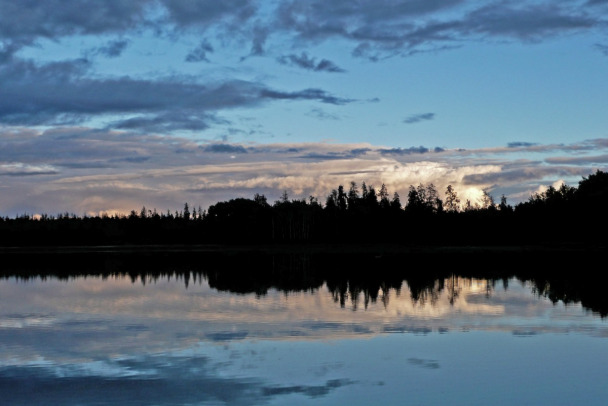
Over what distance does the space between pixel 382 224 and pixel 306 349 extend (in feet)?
476

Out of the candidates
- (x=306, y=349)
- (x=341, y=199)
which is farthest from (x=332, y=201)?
(x=306, y=349)

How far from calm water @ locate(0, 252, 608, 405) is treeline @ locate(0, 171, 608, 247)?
9211cm

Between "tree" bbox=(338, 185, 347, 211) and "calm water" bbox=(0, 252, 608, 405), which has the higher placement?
"tree" bbox=(338, 185, 347, 211)

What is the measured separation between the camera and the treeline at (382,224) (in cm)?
12756

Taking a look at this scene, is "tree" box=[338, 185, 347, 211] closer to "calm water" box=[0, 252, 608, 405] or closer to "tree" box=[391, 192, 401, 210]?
"tree" box=[391, 192, 401, 210]

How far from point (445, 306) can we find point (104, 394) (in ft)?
61.4

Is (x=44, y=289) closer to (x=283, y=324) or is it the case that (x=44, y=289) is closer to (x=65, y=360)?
(x=283, y=324)

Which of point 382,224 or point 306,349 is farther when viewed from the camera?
point 382,224

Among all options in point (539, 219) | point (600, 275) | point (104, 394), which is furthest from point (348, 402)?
point (539, 219)

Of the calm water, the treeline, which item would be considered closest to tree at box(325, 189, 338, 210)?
the treeline

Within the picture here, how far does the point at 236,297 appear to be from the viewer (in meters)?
36.1

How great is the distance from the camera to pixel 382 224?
165 meters

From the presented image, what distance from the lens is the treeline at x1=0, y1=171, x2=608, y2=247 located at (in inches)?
5022

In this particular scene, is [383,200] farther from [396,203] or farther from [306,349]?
[306,349]
